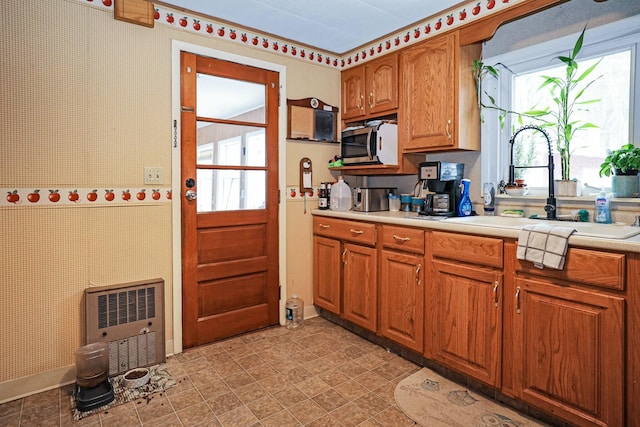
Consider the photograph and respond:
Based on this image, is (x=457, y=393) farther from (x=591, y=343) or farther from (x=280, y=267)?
(x=280, y=267)

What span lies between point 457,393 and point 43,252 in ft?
8.12

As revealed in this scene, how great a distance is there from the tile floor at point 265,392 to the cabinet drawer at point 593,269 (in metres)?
1.03

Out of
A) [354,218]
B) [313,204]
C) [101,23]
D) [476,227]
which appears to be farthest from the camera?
[313,204]

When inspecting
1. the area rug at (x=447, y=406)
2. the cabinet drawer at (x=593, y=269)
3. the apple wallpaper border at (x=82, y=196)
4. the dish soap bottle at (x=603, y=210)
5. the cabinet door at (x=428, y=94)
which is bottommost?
the area rug at (x=447, y=406)

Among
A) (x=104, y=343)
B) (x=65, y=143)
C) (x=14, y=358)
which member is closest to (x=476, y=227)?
(x=104, y=343)

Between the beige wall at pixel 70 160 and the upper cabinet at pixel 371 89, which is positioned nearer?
the beige wall at pixel 70 160

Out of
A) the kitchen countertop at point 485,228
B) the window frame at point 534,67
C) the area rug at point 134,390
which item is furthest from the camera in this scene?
the window frame at point 534,67

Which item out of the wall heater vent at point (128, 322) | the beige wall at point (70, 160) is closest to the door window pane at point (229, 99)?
the beige wall at point (70, 160)

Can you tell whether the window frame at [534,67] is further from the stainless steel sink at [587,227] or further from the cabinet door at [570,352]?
the cabinet door at [570,352]

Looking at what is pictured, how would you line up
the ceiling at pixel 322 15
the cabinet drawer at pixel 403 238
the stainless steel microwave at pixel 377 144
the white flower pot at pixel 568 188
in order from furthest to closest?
1. the stainless steel microwave at pixel 377 144
2. the ceiling at pixel 322 15
3. the cabinet drawer at pixel 403 238
4. the white flower pot at pixel 568 188

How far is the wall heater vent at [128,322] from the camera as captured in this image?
222 cm

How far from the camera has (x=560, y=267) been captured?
64.1 inches

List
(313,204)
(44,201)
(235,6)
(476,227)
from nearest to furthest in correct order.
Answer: (476,227) → (44,201) → (235,6) → (313,204)

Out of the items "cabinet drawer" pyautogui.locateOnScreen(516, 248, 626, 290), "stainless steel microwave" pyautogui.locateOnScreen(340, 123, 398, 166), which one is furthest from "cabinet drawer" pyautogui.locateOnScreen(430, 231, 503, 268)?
"stainless steel microwave" pyautogui.locateOnScreen(340, 123, 398, 166)
